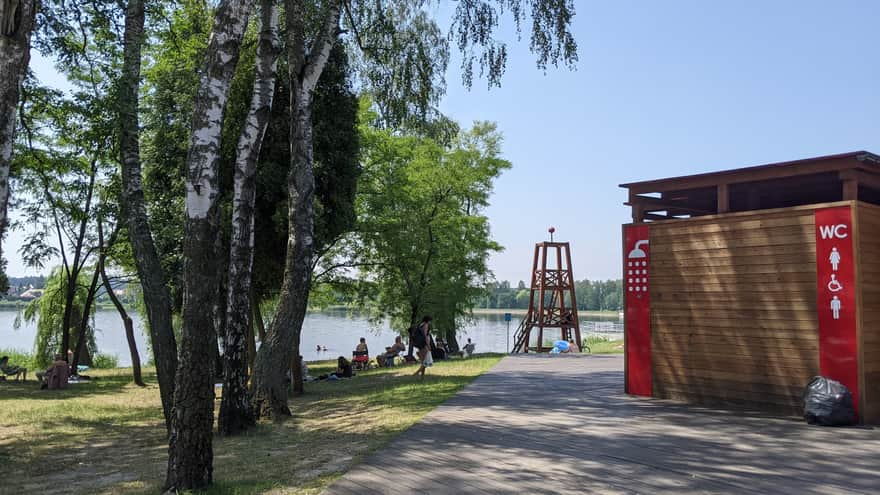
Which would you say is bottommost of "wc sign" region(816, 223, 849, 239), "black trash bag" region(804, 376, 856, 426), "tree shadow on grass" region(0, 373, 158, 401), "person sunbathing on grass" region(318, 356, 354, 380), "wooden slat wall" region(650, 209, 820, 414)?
"tree shadow on grass" region(0, 373, 158, 401)

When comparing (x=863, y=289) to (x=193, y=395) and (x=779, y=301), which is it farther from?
(x=193, y=395)

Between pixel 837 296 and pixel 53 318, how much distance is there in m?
29.7

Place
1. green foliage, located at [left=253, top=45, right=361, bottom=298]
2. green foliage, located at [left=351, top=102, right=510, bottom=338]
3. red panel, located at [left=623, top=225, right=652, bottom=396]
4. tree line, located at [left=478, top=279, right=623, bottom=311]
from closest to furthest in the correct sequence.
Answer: red panel, located at [left=623, top=225, right=652, bottom=396], green foliage, located at [left=253, top=45, right=361, bottom=298], green foliage, located at [left=351, top=102, right=510, bottom=338], tree line, located at [left=478, top=279, right=623, bottom=311]

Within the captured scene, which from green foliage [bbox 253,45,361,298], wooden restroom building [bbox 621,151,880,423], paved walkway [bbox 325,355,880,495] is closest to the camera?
paved walkway [bbox 325,355,880,495]

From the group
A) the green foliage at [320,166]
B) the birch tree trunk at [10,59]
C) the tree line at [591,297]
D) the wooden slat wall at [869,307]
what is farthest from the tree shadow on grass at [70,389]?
the tree line at [591,297]

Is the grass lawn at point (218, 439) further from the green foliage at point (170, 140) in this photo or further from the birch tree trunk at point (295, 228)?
the green foliage at point (170, 140)

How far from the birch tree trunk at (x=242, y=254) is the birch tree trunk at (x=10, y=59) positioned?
3.14m

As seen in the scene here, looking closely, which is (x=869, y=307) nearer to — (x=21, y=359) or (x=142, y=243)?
(x=142, y=243)

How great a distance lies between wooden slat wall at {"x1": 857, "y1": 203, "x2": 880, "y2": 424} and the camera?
9.03 meters

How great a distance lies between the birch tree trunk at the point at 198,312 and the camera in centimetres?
642

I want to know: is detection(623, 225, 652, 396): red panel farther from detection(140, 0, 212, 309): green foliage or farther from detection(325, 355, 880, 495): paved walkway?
detection(140, 0, 212, 309): green foliage

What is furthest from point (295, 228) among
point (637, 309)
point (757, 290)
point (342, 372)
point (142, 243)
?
point (342, 372)

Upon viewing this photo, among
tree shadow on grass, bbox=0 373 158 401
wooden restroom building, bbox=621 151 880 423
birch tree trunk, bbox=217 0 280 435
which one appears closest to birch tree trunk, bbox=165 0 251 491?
birch tree trunk, bbox=217 0 280 435

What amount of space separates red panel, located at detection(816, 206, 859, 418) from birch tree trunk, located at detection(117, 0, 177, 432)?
9178 mm
